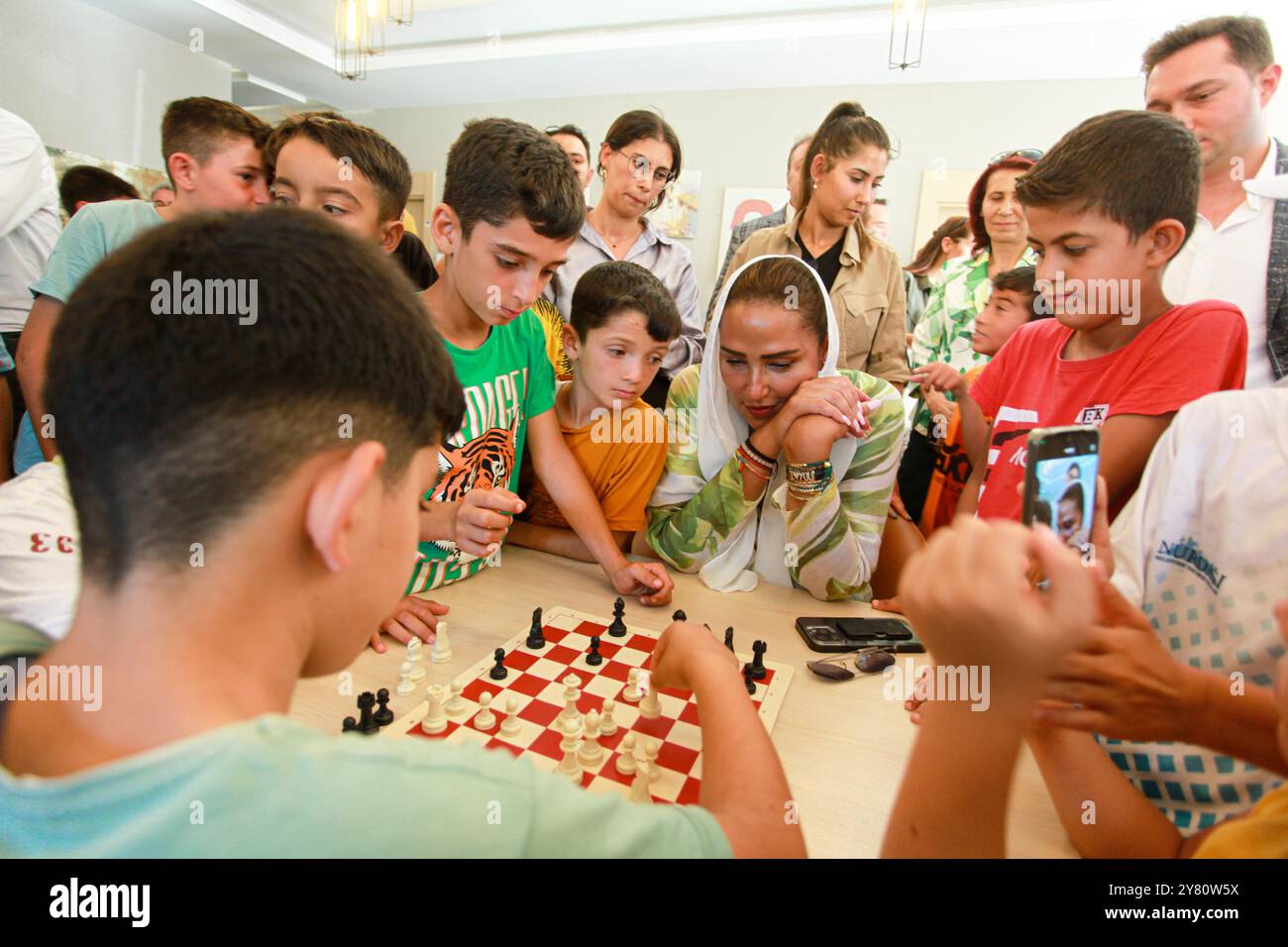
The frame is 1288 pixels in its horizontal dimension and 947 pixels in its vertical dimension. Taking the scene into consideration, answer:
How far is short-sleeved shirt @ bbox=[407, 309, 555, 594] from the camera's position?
1.68 meters

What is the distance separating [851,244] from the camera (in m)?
3.03

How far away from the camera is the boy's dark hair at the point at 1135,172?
4.44 feet

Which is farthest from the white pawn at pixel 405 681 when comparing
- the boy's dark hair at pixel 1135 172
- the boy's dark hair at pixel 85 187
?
the boy's dark hair at pixel 85 187

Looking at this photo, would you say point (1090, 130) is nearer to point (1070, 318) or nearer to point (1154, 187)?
point (1154, 187)

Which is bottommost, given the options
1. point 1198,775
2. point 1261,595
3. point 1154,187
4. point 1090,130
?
point 1198,775

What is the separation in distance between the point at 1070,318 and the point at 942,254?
340 cm

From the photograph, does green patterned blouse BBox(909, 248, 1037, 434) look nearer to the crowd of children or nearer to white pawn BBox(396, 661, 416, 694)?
the crowd of children

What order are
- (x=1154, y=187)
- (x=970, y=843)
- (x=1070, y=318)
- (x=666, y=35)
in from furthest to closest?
1. (x=666, y=35)
2. (x=1070, y=318)
3. (x=1154, y=187)
4. (x=970, y=843)

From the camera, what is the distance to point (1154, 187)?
53.3 inches

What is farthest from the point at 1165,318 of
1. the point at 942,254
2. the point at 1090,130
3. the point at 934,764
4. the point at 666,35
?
the point at 666,35

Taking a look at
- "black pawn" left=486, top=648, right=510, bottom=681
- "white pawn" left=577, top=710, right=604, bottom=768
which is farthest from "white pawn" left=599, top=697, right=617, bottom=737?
"black pawn" left=486, top=648, right=510, bottom=681

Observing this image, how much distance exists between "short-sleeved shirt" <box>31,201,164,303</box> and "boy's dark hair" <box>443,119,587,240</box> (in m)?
1.05

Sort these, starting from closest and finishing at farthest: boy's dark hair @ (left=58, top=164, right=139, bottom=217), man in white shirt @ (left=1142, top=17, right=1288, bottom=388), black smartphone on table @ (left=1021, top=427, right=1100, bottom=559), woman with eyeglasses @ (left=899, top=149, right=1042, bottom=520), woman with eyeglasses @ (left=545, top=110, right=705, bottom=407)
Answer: black smartphone on table @ (left=1021, top=427, right=1100, bottom=559) < man in white shirt @ (left=1142, top=17, right=1288, bottom=388) < woman with eyeglasses @ (left=899, top=149, right=1042, bottom=520) < woman with eyeglasses @ (left=545, top=110, right=705, bottom=407) < boy's dark hair @ (left=58, top=164, right=139, bottom=217)

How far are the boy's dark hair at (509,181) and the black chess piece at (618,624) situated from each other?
0.94 meters
